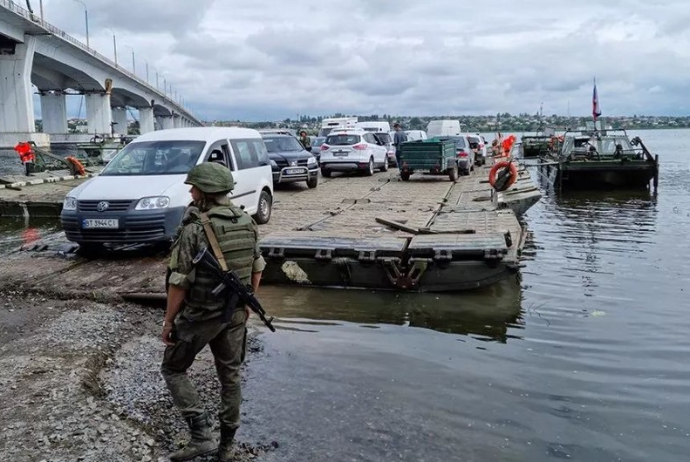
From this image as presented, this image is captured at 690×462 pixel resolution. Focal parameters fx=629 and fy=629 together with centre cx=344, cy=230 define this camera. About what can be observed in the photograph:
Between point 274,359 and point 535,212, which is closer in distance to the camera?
point 274,359

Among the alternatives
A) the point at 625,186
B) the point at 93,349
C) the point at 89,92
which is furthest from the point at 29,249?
the point at 89,92

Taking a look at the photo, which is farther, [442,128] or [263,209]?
[442,128]

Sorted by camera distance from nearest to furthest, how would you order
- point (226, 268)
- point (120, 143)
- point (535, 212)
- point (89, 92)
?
point (226, 268) < point (535, 212) < point (120, 143) < point (89, 92)

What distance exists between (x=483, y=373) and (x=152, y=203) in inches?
213

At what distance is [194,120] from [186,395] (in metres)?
115

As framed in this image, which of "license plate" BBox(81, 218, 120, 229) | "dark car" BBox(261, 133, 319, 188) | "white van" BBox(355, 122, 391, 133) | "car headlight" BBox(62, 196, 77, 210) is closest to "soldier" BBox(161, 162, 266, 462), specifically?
"license plate" BBox(81, 218, 120, 229)

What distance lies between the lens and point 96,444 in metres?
4.04

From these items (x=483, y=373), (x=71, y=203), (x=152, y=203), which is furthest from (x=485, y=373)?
(x=71, y=203)

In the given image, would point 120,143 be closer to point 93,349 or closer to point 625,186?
point 625,186

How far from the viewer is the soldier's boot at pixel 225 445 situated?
159 inches

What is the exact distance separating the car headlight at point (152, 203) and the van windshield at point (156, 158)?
85cm

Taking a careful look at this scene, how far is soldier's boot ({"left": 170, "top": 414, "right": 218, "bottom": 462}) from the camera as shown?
396 cm

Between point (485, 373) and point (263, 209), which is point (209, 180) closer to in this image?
point (485, 373)

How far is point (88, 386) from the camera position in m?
4.97
